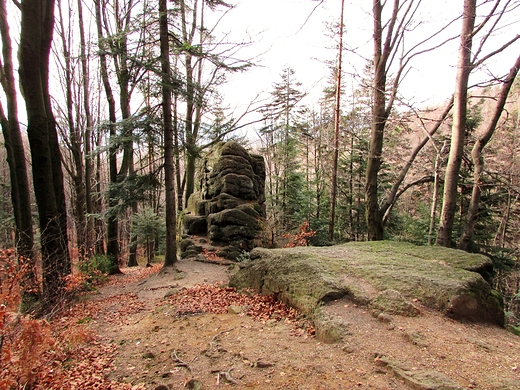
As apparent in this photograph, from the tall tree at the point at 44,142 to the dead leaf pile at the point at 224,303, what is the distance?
227 cm

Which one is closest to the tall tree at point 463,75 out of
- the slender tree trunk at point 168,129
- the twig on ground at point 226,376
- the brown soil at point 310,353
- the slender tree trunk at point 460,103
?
the slender tree trunk at point 460,103

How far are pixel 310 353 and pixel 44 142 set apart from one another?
6.33 m

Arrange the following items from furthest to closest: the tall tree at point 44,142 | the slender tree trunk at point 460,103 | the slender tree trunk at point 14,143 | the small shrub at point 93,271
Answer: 1. the slender tree trunk at point 14,143
2. the small shrub at point 93,271
3. the slender tree trunk at point 460,103
4. the tall tree at point 44,142

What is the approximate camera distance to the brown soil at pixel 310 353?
257 cm

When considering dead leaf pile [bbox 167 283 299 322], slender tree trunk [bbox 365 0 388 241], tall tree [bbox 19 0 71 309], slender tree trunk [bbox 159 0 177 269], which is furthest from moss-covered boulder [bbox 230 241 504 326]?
slender tree trunk [bbox 159 0 177 269]

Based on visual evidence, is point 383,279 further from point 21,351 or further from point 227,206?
point 227,206

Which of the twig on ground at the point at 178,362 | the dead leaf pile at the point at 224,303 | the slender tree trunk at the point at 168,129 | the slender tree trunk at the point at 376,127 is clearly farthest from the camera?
the slender tree trunk at the point at 168,129

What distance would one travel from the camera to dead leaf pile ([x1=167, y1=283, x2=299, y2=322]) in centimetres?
461

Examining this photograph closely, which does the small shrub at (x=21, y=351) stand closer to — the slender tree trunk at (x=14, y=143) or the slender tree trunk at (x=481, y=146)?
the slender tree trunk at (x=14, y=143)

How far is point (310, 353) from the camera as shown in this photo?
3158 mm

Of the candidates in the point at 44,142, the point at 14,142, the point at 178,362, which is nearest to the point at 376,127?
the point at 178,362

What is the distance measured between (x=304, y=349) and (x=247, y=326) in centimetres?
120

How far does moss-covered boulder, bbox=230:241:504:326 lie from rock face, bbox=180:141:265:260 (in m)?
5.40

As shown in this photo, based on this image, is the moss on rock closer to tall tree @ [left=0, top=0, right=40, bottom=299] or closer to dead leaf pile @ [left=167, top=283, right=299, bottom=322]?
dead leaf pile @ [left=167, top=283, right=299, bottom=322]
